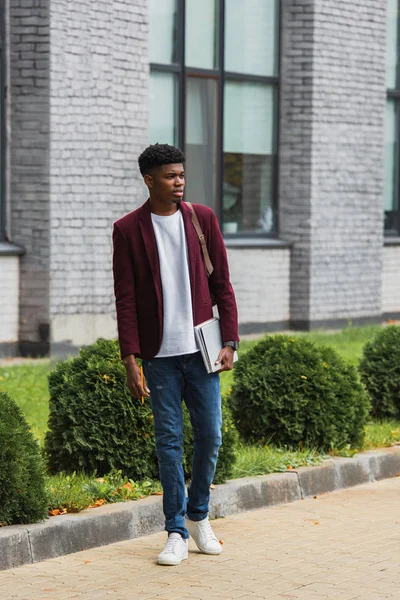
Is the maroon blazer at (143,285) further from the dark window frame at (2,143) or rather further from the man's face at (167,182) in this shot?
the dark window frame at (2,143)

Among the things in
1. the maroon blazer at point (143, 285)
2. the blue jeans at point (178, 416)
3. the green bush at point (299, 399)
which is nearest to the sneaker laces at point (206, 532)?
the blue jeans at point (178, 416)

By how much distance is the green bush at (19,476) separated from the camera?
22.4 ft

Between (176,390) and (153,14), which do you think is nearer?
(176,390)

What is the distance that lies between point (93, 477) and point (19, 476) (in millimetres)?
1076

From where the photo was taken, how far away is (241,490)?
820 cm

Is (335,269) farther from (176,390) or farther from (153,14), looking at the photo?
(176,390)

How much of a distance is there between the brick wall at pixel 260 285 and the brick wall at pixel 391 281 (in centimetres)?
250

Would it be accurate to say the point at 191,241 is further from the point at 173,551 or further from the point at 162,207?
the point at 173,551

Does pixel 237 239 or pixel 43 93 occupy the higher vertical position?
pixel 43 93

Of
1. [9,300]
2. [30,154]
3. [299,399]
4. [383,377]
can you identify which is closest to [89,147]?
[30,154]

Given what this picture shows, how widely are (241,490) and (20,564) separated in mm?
1814

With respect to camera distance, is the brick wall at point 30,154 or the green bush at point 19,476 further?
the brick wall at point 30,154

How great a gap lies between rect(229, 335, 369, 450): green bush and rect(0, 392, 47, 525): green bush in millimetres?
2515

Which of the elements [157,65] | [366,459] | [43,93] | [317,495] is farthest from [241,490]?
[157,65]
